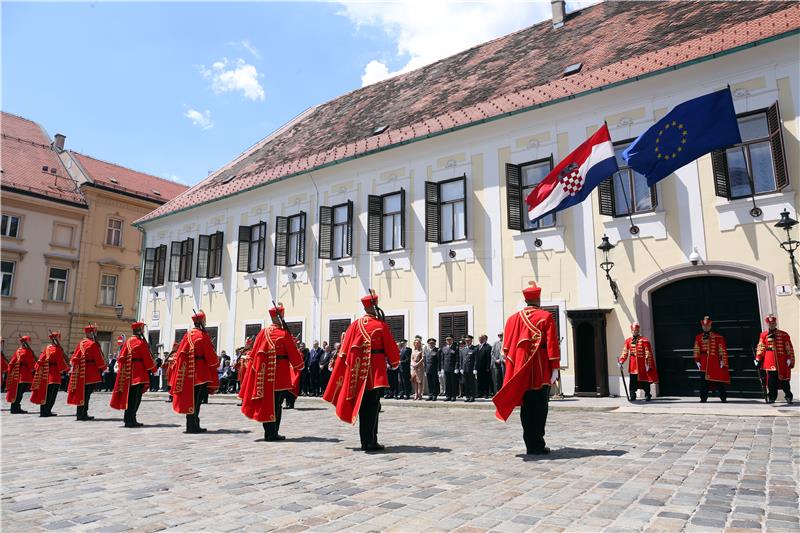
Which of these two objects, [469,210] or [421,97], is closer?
[469,210]

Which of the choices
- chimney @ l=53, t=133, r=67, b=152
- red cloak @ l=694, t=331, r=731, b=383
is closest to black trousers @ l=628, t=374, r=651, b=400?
red cloak @ l=694, t=331, r=731, b=383

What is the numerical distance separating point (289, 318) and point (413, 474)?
57.4ft

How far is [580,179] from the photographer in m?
13.9

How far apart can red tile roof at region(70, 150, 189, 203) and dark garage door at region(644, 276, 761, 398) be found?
36153 millimetres

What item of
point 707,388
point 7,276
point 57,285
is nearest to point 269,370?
point 707,388

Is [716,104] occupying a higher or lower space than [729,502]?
higher

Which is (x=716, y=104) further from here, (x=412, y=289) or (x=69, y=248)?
(x=69, y=248)

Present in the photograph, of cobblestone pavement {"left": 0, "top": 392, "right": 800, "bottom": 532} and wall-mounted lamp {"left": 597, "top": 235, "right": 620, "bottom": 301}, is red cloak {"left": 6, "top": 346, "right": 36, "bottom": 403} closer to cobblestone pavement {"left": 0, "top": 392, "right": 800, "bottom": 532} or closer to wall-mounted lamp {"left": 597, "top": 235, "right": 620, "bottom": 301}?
cobblestone pavement {"left": 0, "top": 392, "right": 800, "bottom": 532}

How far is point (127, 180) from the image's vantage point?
42562mm

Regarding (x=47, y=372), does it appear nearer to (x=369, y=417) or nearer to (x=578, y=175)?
(x=369, y=417)

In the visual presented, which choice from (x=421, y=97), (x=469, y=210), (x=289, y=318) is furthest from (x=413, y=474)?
(x=421, y=97)

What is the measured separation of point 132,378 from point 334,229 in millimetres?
11593

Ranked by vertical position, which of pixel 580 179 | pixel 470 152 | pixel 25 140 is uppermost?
pixel 25 140

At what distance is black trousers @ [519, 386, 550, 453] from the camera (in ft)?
21.5
